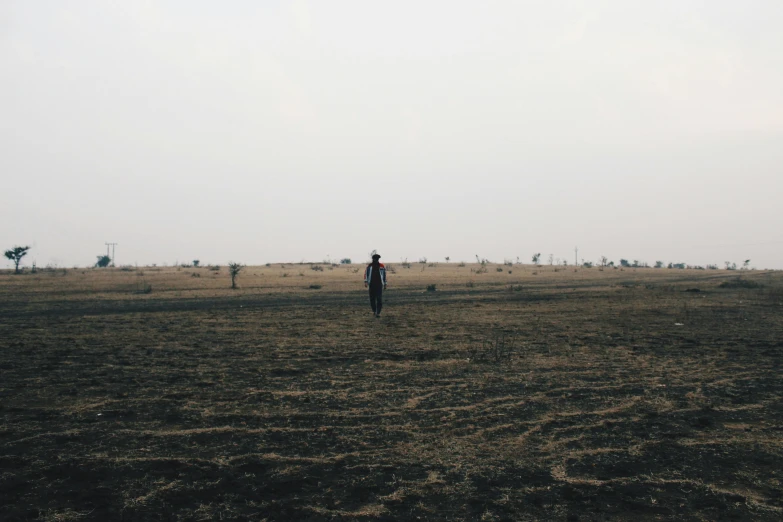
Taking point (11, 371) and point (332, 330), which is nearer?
point (11, 371)

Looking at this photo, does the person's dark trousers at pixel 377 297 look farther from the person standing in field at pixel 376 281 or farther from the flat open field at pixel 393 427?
the flat open field at pixel 393 427

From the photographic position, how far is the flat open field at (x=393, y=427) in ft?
13.8

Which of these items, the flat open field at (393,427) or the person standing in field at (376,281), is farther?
the person standing in field at (376,281)

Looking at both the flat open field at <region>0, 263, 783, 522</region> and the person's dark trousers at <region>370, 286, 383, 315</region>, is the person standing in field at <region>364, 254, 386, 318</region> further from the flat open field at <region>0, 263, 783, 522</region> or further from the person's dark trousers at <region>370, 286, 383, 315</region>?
the flat open field at <region>0, 263, 783, 522</region>

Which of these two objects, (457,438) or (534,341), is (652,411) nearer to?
(457,438)

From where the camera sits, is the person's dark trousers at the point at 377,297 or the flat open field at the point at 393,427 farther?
the person's dark trousers at the point at 377,297

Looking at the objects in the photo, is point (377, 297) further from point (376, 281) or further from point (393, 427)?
point (393, 427)

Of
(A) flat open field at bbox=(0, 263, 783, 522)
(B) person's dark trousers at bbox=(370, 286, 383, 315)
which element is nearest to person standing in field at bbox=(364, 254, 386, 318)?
(B) person's dark trousers at bbox=(370, 286, 383, 315)

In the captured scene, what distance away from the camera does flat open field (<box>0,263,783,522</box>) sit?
4.20 metres

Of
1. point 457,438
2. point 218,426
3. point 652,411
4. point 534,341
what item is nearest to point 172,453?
point 218,426

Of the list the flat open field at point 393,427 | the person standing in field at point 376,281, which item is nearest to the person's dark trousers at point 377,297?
the person standing in field at point 376,281

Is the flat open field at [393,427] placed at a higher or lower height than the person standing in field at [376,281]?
lower

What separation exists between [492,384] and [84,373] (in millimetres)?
6639

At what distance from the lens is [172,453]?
523cm
